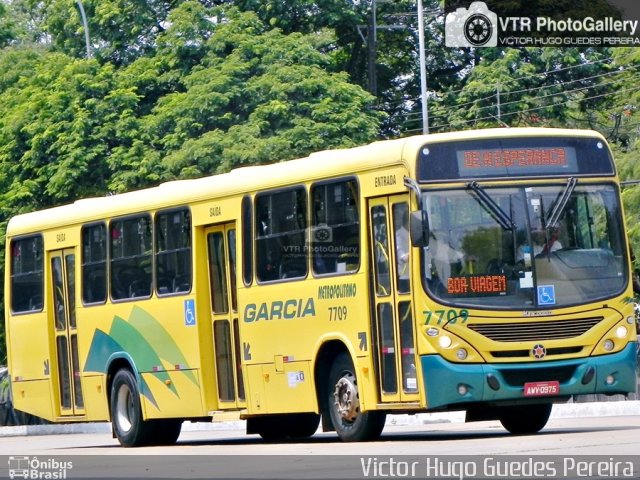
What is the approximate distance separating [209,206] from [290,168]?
5.81 ft

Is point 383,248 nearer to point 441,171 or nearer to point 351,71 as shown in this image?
point 441,171

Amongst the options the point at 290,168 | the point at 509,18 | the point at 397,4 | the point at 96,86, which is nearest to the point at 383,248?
the point at 290,168

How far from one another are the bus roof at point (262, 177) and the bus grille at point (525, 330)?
5.60 ft

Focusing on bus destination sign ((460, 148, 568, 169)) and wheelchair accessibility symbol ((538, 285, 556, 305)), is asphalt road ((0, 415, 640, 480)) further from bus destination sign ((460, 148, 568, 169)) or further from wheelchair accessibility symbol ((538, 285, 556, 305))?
bus destination sign ((460, 148, 568, 169))

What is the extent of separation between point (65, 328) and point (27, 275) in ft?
4.36

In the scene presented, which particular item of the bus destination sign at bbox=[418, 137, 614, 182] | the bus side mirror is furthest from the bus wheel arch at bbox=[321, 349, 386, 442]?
the bus destination sign at bbox=[418, 137, 614, 182]

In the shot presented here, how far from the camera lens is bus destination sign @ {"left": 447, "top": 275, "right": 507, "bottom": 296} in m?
15.9

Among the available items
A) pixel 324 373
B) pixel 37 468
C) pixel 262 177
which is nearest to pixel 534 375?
pixel 324 373

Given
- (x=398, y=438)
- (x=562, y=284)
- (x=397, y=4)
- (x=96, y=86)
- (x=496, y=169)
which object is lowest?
(x=398, y=438)

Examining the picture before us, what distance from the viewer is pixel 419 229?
51.2ft

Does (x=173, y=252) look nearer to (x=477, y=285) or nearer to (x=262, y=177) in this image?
(x=262, y=177)

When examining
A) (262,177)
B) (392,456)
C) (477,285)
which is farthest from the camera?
(262,177)

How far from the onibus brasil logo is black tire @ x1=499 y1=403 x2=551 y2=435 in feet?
15.6

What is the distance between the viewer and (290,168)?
59.6ft
